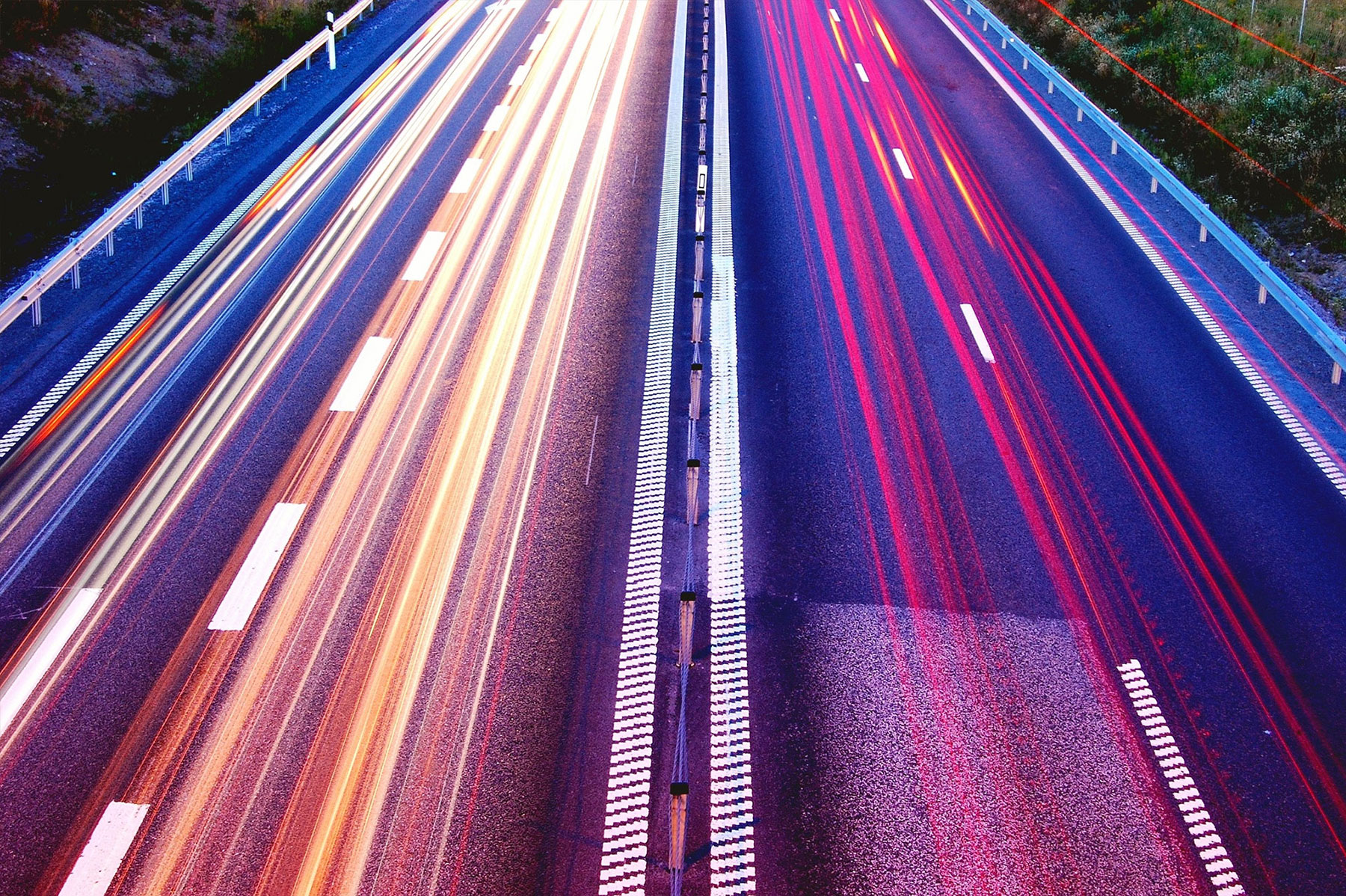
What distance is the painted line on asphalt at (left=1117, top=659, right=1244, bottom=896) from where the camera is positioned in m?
7.51

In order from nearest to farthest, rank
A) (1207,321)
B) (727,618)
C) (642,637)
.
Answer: (642,637) < (727,618) < (1207,321)

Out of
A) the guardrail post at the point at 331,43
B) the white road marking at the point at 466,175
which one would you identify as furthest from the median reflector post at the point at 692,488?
the guardrail post at the point at 331,43

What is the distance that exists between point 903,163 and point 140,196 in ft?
45.2

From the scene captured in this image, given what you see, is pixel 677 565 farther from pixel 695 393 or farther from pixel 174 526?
pixel 174 526

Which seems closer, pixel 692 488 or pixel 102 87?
pixel 692 488

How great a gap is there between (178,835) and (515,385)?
6.78 metres

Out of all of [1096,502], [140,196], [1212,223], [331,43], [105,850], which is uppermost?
[331,43]

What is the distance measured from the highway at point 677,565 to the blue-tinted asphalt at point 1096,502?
5cm

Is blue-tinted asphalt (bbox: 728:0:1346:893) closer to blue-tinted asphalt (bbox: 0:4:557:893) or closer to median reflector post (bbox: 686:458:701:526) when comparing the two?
median reflector post (bbox: 686:458:701:526)

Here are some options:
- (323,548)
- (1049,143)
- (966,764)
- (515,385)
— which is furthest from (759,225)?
(966,764)

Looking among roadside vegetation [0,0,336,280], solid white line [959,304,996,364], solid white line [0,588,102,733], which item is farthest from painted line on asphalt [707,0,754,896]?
roadside vegetation [0,0,336,280]

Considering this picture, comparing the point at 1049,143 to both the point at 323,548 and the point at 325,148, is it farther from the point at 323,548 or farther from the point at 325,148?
the point at 323,548

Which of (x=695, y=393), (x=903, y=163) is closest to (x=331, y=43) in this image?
(x=903, y=163)

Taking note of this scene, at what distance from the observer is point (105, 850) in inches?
292
